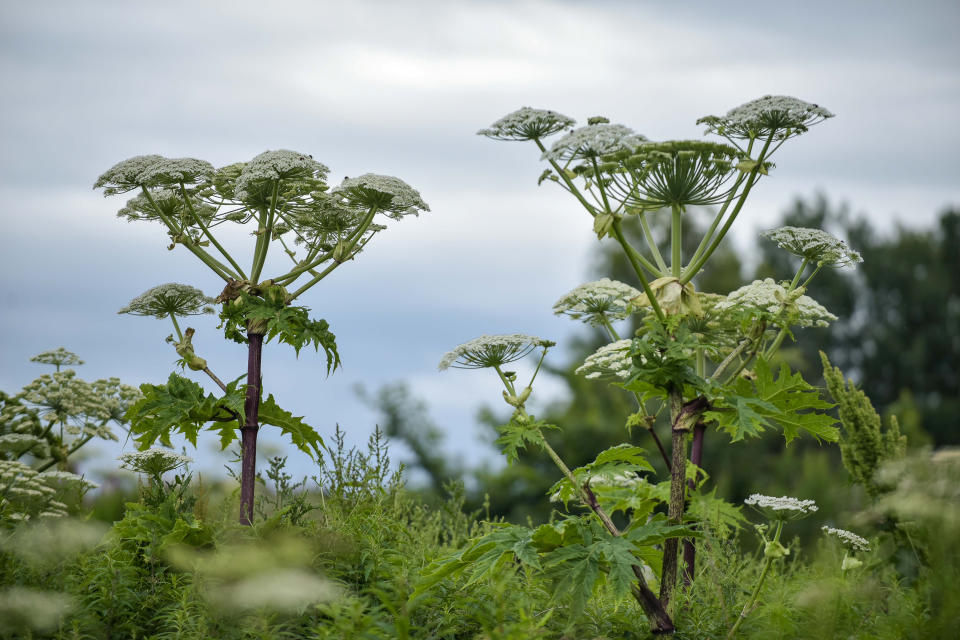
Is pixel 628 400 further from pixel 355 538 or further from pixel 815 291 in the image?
pixel 355 538

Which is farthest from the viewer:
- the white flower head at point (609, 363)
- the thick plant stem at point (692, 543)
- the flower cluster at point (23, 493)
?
the flower cluster at point (23, 493)

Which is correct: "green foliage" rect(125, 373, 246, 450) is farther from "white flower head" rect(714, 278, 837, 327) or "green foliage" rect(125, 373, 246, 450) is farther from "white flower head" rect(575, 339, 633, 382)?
"white flower head" rect(714, 278, 837, 327)

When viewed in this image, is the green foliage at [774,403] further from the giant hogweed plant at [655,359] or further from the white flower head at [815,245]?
the white flower head at [815,245]

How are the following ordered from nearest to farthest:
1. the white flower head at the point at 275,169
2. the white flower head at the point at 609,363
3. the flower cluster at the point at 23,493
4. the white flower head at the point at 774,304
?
the white flower head at the point at 774,304 → the white flower head at the point at 275,169 → the white flower head at the point at 609,363 → the flower cluster at the point at 23,493

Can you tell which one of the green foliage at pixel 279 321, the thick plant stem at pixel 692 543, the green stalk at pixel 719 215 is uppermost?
the green stalk at pixel 719 215

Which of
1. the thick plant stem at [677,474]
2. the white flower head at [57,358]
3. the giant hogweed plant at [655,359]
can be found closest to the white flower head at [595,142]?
the giant hogweed plant at [655,359]

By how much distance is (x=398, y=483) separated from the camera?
21.3 ft

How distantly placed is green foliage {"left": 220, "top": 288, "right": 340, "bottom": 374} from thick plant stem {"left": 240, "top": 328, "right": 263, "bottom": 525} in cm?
13

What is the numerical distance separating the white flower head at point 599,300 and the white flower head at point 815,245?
102 centimetres

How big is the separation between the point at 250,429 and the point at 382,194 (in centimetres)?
188

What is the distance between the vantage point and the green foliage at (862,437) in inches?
289

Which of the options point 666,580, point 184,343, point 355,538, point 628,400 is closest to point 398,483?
point 355,538

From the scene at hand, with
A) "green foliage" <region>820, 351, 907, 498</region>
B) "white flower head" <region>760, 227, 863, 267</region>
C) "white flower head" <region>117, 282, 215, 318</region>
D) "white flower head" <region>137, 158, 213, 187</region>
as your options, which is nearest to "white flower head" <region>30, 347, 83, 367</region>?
"white flower head" <region>117, 282, 215, 318</region>

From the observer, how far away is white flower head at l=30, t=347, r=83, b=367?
314 inches
